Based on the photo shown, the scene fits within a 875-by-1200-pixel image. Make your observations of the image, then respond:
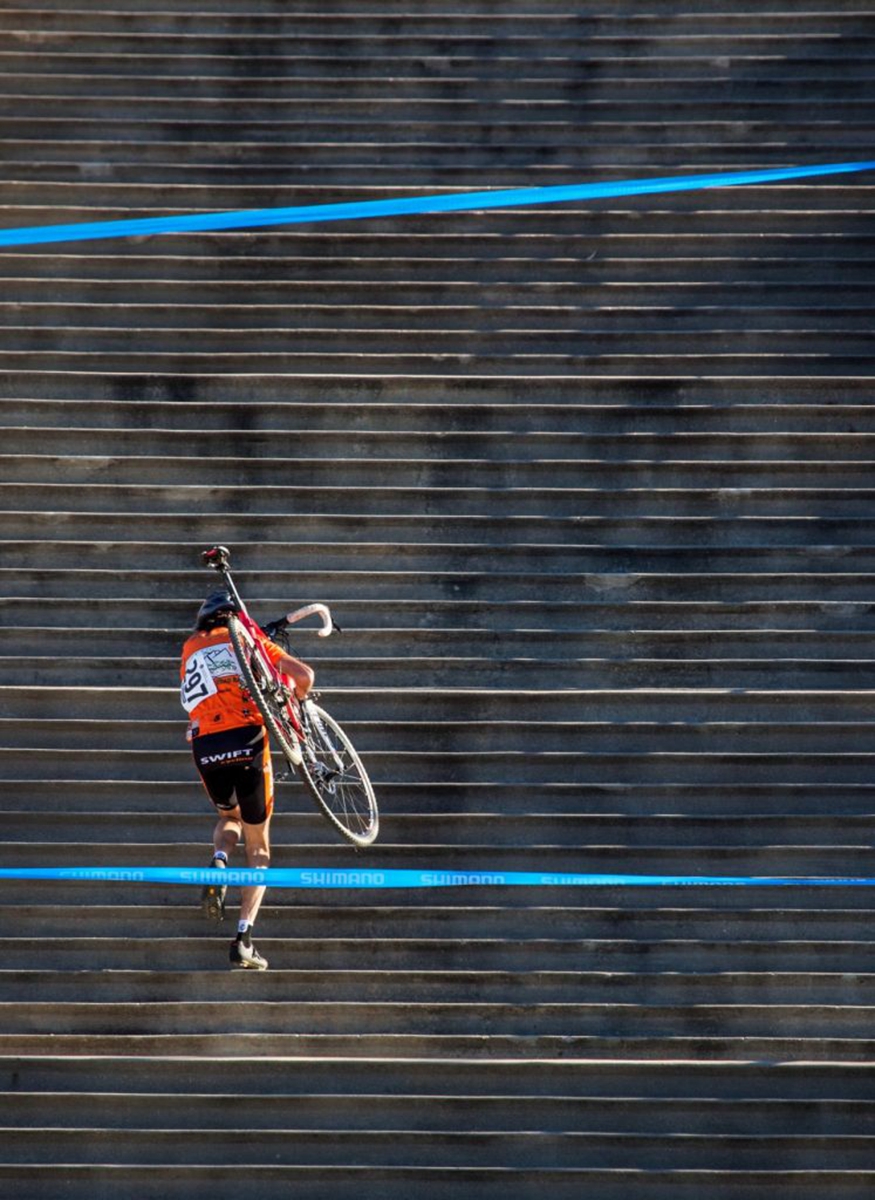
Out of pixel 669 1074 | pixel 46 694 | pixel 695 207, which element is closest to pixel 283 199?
pixel 695 207

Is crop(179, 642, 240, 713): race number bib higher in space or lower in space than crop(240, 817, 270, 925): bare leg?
A: higher

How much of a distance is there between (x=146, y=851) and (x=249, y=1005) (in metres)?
1.04

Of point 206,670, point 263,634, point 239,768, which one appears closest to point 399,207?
point 263,634

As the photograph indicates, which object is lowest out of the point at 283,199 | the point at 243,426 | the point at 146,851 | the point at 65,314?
the point at 146,851

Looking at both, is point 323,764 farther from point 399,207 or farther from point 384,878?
point 399,207

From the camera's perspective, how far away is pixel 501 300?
10055mm

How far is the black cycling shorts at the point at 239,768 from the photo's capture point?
24.1ft

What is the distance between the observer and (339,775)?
7.92 meters

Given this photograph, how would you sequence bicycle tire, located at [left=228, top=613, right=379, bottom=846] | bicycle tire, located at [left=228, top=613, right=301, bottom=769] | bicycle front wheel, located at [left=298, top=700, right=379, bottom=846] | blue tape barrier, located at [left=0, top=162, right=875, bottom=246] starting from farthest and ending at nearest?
blue tape barrier, located at [left=0, top=162, right=875, bottom=246] < bicycle front wheel, located at [left=298, top=700, right=379, bottom=846] < bicycle tire, located at [left=228, top=613, right=379, bottom=846] < bicycle tire, located at [left=228, top=613, right=301, bottom=769]

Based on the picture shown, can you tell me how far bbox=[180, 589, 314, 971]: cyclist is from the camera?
7.36m

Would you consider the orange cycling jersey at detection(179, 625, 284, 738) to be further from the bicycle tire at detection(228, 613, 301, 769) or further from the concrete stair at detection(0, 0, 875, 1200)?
the concrete stair at detection(0, 0, 875, 1200)

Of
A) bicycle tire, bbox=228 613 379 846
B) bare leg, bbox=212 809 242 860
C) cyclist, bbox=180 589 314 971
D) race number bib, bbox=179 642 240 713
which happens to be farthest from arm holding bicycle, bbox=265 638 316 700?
bare leg, bbox=212 809 242 860

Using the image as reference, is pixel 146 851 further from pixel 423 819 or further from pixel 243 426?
pixel 243 426

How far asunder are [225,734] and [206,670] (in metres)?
0.33
